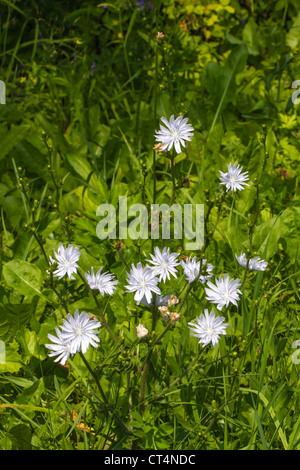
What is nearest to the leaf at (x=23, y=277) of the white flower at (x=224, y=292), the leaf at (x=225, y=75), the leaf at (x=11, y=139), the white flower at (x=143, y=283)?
the white flower at (x=143, y=283)

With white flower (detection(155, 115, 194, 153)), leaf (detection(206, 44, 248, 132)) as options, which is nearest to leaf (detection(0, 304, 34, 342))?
white flower (detection(155, 115, 194, 153))

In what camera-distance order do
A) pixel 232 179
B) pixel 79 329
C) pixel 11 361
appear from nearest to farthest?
pixel 79 329 → pixel 232 179 → pixel 11 361

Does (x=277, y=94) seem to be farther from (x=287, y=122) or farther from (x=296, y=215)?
(x=296, y=215)

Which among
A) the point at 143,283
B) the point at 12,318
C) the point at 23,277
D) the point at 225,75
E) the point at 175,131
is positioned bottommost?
the point at 143,283

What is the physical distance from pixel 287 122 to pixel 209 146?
0.54m

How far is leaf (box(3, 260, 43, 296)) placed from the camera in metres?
2.05

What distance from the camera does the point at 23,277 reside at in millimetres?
2066

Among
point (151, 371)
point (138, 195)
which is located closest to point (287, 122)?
point (138, 195)

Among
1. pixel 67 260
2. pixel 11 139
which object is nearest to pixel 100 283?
pixel 67 260

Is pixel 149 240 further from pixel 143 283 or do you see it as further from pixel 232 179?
pixel 143 283

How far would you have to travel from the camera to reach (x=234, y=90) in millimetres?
3143

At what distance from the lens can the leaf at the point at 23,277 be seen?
2.05 metres

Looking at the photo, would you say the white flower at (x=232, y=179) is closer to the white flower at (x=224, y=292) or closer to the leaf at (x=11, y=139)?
the white flower at (x=224, y=292)
